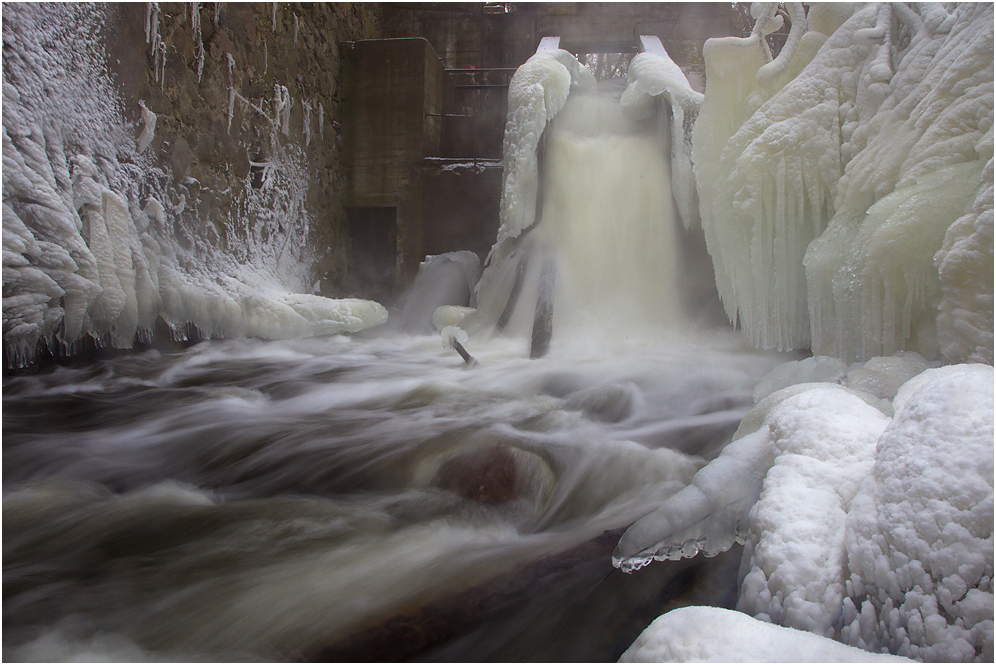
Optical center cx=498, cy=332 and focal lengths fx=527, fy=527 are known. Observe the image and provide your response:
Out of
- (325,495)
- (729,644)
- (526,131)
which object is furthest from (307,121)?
(729,644)

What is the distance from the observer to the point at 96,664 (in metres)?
1.00

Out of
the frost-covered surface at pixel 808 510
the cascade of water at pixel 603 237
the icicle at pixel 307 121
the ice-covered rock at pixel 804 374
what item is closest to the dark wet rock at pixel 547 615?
the frost-covered surface at pixel 808 510

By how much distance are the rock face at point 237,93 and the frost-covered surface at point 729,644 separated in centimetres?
390

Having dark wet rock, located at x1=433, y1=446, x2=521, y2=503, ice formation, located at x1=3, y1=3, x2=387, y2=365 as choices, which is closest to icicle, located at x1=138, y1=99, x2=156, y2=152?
ice formation, located at x1=3, y1=3, x2=387, y2=365

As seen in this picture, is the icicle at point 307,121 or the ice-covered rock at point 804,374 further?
the icicle at point 307,121

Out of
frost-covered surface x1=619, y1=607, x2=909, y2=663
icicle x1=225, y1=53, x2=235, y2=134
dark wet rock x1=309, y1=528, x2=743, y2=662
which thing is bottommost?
dark wet rock x1=309, y1=528, x2=743, y2=662

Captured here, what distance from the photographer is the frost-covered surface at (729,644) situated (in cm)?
81

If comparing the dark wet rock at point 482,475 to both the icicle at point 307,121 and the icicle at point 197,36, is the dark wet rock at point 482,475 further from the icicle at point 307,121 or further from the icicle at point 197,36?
the icicle at point 307,121

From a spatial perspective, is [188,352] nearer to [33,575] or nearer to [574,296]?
[33,575]

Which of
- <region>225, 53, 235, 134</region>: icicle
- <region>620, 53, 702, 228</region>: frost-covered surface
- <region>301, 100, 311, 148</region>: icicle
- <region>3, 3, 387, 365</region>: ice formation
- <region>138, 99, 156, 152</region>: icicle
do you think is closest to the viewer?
<region>3, 3, 387, 365</region>: ice formation

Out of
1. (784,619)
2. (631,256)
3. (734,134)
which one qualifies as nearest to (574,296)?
(631,256)

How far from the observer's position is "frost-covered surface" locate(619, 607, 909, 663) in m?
0.81

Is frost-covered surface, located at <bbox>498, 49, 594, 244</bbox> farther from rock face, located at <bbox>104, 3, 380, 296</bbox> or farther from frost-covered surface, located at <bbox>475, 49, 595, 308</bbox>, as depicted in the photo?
→ rock face, located at <bbox>104, 3, 380, 296</bbox>

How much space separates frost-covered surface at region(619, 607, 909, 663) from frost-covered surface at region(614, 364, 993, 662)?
113mm
